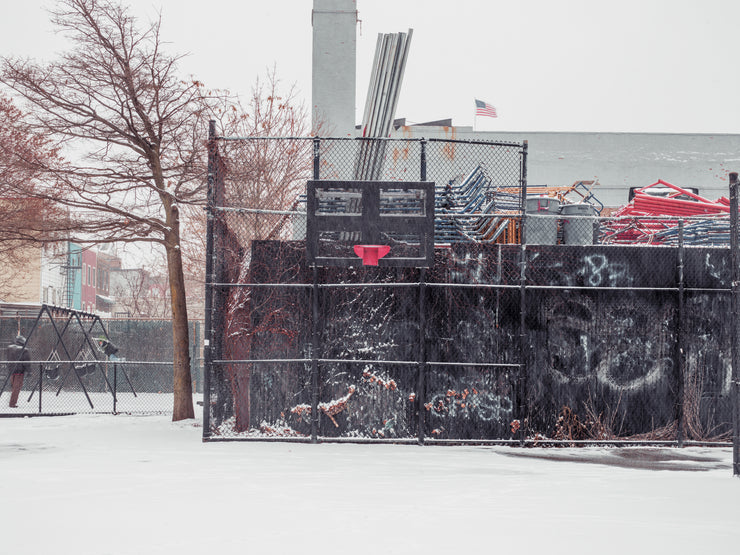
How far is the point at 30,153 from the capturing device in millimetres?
13734

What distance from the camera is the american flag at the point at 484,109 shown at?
90.2ft

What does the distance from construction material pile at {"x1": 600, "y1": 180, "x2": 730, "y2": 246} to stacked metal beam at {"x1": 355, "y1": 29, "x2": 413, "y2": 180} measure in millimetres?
4207

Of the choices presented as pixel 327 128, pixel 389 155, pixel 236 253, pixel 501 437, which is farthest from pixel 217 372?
pixel 389 155

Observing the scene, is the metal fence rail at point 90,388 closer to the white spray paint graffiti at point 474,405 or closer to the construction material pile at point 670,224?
the white spray paint graffiti at point 474,405

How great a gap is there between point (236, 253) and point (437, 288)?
3286 mm

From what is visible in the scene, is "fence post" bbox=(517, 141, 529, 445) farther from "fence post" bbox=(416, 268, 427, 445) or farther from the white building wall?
the white building wall

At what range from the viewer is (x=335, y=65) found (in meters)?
22.7

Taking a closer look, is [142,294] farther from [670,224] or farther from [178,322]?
[670,224]

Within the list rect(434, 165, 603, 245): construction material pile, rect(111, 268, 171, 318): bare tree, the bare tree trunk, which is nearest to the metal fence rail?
the bare tree trunk

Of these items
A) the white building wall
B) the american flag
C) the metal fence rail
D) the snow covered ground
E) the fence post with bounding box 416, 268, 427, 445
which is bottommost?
the metal fence rail

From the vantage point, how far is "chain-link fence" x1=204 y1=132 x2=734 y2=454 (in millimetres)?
11617

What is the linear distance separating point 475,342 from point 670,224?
17.7 ft

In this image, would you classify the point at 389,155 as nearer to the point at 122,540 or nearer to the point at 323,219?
the point at 323,219

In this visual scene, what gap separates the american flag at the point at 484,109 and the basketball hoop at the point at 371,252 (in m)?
17.3
